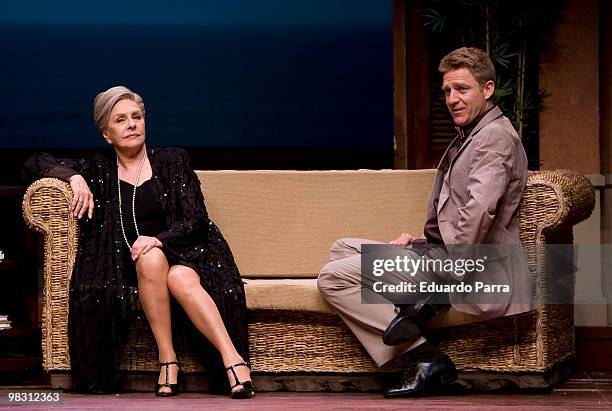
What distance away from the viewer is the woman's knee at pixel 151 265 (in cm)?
417

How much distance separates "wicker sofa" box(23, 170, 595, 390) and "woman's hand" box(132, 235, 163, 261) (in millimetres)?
308

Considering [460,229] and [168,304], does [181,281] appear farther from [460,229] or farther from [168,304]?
[460,229]

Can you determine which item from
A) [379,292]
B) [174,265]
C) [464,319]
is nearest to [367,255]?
[379,292]

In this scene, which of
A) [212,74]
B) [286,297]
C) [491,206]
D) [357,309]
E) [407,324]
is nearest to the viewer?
[491,206]

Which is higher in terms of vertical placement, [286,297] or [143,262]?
[143,262]

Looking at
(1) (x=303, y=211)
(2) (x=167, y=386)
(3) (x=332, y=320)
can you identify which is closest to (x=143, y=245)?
(2) (x=167, y=386)

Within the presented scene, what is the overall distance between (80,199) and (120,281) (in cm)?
35

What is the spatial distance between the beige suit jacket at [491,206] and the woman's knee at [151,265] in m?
1.03

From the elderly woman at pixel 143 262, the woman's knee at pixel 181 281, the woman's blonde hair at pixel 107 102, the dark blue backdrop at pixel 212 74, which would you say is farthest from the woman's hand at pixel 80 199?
the dark blue backdrop at pixel 212 74

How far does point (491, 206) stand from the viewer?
3.93 meters

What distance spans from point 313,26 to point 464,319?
318 centimetres

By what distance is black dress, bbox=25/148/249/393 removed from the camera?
4.29 meters

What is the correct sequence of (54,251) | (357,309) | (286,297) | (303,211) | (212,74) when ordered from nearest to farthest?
(357,309) < (286,297) < (54,251) < (303,211) < (212,74)

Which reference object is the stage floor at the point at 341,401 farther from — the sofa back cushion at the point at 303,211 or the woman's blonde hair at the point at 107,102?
the woman's blonde hair at the point at 107,102
